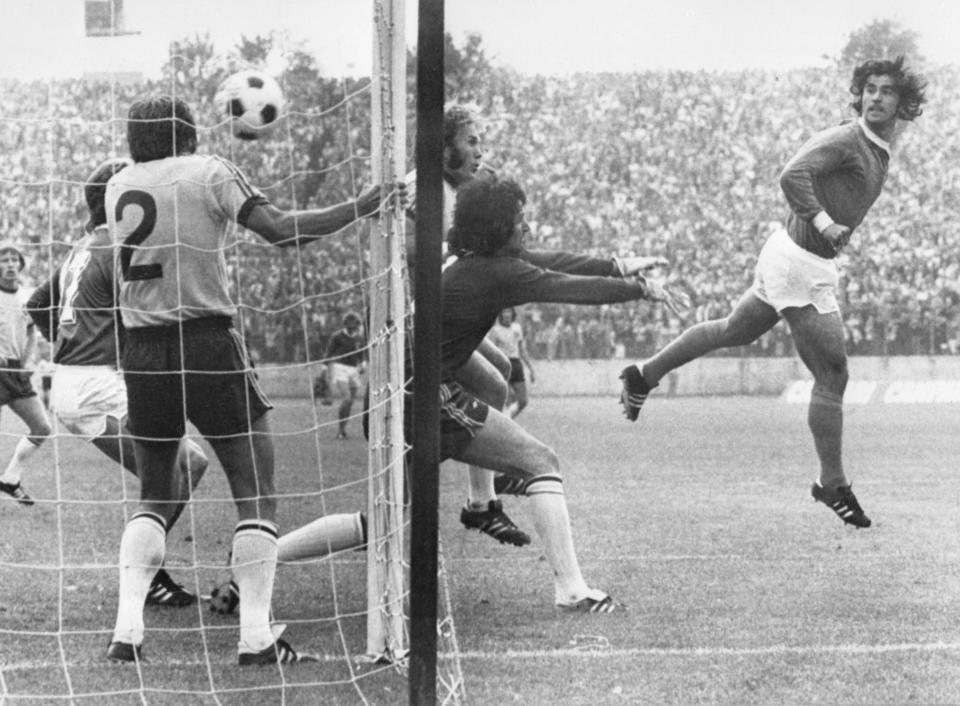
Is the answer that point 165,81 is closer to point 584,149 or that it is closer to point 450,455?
point 584,149

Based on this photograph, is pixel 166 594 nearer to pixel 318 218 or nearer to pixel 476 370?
pixel 476 370

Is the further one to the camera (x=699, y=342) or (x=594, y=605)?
(x=699, y=342)

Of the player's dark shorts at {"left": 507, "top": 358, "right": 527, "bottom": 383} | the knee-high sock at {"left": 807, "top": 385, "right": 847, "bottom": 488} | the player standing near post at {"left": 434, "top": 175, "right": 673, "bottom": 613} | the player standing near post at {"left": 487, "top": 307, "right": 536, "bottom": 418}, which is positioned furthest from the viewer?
the player's dark shorts at {"left": 507, "top": 358, "right": 527, "bottom": 383}

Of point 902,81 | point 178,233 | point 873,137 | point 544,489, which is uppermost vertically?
point 902,81

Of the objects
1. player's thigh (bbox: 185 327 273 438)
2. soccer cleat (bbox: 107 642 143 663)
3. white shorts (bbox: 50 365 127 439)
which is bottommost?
soccer cleat (bbox: 107 642 143 663)

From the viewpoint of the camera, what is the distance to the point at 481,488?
382cm

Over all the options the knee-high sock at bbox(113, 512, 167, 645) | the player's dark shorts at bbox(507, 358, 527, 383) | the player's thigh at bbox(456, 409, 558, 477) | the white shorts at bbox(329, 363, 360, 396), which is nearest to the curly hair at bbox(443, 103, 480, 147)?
the player's thigh at bbox(456, 409, 558, 477)

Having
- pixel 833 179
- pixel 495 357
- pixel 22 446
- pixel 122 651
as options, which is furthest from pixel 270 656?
pixel 22 446

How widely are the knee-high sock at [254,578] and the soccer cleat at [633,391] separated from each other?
1.05 m

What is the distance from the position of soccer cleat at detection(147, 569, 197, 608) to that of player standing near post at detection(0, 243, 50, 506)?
2221 millimetres

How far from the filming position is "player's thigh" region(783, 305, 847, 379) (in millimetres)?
3557

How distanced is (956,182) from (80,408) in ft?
8.02

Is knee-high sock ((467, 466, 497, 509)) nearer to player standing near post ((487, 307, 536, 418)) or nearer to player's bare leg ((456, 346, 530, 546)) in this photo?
player's bare leg ((456, 346, 530, 546))

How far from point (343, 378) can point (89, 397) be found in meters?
6.22
